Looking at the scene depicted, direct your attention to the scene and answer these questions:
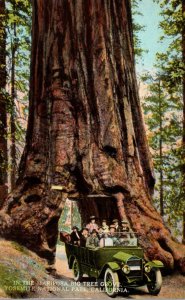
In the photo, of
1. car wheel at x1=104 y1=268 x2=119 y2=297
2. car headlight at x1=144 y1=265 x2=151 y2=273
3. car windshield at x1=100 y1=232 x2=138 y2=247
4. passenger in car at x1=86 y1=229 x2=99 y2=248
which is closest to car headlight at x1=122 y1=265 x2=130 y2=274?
car wheel at x1=104 y1=268 x2=119 y2=297

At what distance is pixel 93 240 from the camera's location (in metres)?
7.60

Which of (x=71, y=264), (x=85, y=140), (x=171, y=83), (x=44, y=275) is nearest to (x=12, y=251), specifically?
(x=44, y=275)

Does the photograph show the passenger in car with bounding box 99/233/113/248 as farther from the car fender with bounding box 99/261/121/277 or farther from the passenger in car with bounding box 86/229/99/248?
the car fender with bounding box 99/261/121/277

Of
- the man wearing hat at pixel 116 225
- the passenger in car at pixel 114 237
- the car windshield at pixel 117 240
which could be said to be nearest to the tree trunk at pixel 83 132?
the man wearing hat at pixel 116 225

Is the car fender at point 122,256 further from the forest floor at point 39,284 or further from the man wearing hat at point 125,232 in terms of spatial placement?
the forest floor at point 39,284

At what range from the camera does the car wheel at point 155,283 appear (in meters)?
6.99

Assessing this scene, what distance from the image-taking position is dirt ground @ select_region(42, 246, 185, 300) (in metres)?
6.82

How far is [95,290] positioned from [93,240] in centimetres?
85

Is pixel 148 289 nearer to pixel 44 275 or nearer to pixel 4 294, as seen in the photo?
pixel 44 275

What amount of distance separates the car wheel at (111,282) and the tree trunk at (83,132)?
4.46 feet

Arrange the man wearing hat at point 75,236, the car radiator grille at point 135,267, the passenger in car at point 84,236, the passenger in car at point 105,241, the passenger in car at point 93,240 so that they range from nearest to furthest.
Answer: the car radiator grille at point 135,267 < the passenger in car at point 105,241 < the passenger in car at point 93,240 < the passenger in car at point 84,236 < the man wearing hat at point 75,236

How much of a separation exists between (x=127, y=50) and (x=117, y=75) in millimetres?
840

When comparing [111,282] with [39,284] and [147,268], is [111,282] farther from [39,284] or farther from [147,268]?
[39,284]

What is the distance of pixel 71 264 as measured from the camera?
831 centimetres
